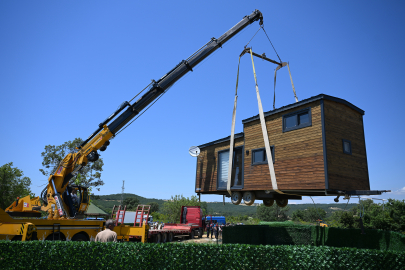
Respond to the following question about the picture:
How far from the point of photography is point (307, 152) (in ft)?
39.1

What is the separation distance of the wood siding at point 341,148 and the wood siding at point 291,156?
0.42 meters

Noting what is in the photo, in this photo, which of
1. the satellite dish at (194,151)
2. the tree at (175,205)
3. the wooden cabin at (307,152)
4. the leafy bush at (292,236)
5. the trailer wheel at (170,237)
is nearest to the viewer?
the wooden cabin at (307,152)

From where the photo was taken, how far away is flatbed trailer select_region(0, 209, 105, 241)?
11.4 meters

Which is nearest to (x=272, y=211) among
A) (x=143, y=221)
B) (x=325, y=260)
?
(x=143, y=221)

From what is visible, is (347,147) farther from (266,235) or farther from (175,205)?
(175,205)

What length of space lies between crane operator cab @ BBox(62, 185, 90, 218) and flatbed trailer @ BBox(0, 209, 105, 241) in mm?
1682

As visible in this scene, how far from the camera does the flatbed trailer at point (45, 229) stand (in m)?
11.4

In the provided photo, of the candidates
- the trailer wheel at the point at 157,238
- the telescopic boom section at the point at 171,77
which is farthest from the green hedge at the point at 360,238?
the telescopic boom section at the point at 171,77

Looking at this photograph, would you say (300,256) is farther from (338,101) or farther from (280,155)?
(338,101)

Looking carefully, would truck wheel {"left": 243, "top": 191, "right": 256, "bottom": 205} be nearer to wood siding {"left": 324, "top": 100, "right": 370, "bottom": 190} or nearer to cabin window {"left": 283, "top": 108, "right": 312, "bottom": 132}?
cabin window {"left": 283, "top": 108, "right": 312, "bottom": 132}

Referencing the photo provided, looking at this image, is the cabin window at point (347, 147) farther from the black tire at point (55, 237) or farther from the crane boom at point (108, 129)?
the black tire at point (55, 237)

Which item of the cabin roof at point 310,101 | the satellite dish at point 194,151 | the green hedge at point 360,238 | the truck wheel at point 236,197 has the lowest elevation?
the green hedge at point 360,238

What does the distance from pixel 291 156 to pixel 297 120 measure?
1755 millimetres

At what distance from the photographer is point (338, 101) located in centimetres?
1243
